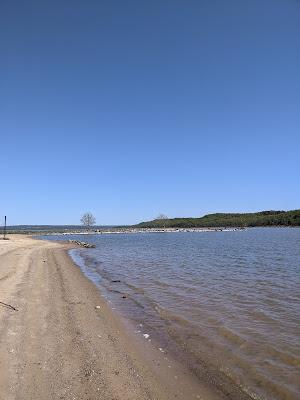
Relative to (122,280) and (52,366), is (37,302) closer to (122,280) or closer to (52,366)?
(52,366)

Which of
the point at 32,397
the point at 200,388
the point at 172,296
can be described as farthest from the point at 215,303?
the point at 32,397

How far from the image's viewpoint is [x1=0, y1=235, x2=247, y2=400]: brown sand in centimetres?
686

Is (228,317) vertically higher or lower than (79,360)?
lower

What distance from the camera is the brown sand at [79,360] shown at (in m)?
6.86

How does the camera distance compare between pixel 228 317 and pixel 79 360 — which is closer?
pixel 79 360

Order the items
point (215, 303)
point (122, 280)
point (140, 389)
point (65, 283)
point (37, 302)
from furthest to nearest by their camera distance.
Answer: point (122, 280) → point (65, 283) → point (215, 303) → point (37, 302) → point (140, 389)

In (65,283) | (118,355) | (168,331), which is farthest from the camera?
(65,283)

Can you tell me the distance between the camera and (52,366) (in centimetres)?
777

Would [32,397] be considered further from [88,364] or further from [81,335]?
[81,335]

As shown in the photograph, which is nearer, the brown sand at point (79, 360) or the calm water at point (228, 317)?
the brown sand at point (79, 360)

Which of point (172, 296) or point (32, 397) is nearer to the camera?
point (32, 397)

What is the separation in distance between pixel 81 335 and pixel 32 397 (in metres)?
3.78

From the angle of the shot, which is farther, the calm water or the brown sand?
the calm water

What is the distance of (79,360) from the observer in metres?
8.22
